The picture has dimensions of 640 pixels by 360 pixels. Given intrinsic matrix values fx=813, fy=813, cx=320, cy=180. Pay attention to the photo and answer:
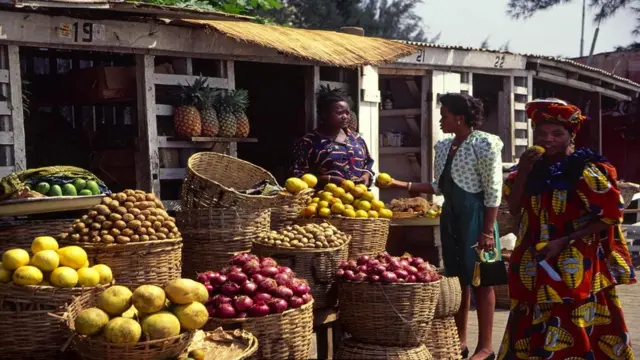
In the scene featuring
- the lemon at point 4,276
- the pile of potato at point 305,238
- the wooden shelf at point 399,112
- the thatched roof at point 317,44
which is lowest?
the pile of potato at point 305,238

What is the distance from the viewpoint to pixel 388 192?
11102 mm

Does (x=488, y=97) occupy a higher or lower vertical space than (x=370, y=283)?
higher

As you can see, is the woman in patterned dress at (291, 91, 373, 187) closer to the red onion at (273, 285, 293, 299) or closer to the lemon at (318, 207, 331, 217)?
the lemon at (318, 207, 331, 217)

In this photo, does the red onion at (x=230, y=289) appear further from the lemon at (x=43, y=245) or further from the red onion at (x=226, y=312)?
the lemon at (x=43, y=245)

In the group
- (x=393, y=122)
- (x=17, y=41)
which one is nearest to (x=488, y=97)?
(x=393, y=122)

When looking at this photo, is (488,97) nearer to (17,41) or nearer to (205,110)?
(205,110)

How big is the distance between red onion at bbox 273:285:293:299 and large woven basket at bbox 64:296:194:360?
2.65 feet

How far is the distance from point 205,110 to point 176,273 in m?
2.69

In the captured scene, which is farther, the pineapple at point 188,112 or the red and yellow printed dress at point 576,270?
the pineapple at point 188,112

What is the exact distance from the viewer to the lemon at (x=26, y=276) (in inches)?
154

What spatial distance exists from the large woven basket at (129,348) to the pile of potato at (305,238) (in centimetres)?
158

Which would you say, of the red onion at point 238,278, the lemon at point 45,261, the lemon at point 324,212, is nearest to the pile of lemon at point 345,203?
the lemon at point 324,212

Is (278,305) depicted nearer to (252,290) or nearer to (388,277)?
(252,290)

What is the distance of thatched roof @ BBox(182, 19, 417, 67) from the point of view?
6.78 metres
